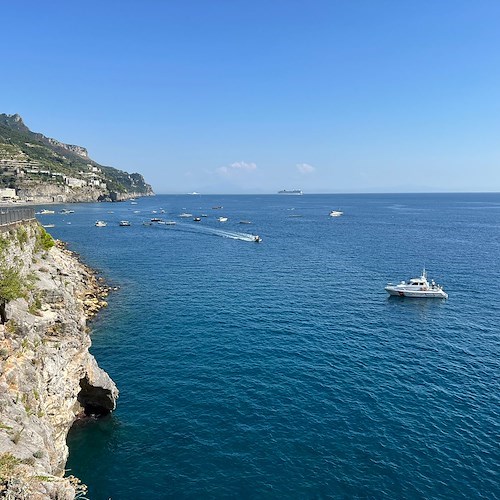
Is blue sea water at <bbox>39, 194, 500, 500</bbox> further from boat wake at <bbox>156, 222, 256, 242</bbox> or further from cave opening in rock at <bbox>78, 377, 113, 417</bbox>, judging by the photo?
boat wake at <bbox>156, 222, 256, 242</bbox>

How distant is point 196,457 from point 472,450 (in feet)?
70.6

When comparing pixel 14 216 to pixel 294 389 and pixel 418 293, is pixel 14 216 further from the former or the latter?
pixel 418 293

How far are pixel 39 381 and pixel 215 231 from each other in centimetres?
13279

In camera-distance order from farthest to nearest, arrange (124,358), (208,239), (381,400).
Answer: (208,239)
(124,358)
(381,400)

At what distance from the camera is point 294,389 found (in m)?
38.4

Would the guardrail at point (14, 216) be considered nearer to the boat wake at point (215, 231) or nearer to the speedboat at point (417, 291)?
the speedboat at point (417, 291)

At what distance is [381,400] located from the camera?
120 feet

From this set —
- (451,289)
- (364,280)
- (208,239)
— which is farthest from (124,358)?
(208,239)

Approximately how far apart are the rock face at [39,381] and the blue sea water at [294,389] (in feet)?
12.5

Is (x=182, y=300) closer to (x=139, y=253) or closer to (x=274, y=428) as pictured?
(x=274, y=428)

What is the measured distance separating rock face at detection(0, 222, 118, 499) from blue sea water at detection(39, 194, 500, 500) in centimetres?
381

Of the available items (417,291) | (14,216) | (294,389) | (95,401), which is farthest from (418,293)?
(14,216)

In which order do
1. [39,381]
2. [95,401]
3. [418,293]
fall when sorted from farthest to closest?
[418,293] < [95,401] < [39,381]

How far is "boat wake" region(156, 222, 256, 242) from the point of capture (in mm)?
138375
